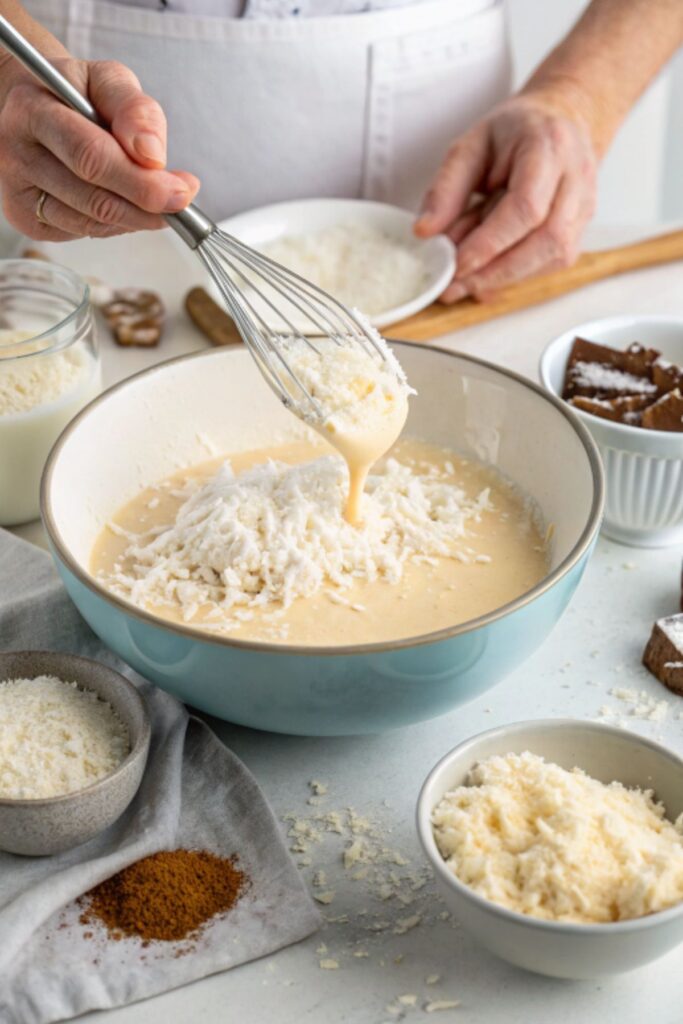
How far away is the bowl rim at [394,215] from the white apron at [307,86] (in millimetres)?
81

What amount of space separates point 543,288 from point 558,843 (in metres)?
1.31

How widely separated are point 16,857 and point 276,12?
1541mm

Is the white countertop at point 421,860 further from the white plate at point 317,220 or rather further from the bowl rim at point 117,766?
the white plate at point 317,220

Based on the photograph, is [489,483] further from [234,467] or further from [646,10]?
[646,10]

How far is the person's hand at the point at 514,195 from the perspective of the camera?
2.05m

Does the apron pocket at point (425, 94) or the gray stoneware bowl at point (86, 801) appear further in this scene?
the apron pocket at point (425, 94)

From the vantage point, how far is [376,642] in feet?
3.83

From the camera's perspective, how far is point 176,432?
1.62 metres

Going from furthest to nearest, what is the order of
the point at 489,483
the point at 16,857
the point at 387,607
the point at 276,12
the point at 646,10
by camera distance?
1. the point at 646,10
2. the point at 276,12
3. the point at 489,483
4. the point at 387,607
5. the point at 16,857

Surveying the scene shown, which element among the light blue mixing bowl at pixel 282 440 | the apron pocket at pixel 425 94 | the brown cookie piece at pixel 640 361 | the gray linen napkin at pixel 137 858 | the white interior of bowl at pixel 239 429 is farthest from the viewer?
the apron pocket at pixel 425 94

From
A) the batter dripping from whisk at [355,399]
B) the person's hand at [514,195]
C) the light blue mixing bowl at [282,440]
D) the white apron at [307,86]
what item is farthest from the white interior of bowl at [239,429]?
the white apron at [307,86]

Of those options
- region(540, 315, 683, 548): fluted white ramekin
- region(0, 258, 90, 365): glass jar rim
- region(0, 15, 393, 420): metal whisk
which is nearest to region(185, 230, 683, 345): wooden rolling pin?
region(0, 258, 90, 365): glass jar rim

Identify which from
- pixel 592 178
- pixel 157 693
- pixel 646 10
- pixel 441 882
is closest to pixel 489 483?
pixel 157 693

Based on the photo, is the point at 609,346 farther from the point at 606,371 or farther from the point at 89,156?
the point at 89,156
